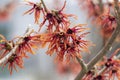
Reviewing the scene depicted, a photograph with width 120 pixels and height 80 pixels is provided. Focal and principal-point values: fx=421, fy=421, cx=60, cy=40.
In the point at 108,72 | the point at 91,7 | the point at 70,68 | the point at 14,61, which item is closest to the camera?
the point at 14,61

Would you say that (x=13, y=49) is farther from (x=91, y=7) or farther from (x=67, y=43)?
(x=91, y=7)

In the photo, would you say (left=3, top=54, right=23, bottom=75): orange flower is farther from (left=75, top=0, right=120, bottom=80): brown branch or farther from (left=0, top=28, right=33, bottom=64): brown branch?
(left=75, top=0, right=120, bottom=80): brown branch

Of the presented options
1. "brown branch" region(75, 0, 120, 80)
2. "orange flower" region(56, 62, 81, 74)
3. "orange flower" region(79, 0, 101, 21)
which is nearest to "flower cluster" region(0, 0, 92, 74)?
"brown branch" region(75, 0, 120, 80)

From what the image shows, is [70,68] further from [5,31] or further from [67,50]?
[5,31]

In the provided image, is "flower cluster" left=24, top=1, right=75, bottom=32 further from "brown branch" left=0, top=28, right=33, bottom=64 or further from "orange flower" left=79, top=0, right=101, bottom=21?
"orange flower" left=79, top=0, right=101, bottom=21

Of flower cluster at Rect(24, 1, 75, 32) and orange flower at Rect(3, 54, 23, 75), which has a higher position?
flower cluster at Rect(24, 1, 75, 32)

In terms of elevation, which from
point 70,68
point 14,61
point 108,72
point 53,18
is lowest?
point 70,68

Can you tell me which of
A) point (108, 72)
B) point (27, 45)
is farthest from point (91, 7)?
point (27, 45)

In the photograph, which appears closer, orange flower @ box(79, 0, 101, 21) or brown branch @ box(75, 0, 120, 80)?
brown branch @ box(75, 0, 120, 80)

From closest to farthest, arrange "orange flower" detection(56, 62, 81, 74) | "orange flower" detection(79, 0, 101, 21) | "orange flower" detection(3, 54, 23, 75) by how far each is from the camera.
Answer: "orange flower" detection(3, 54, 23, 75) < "orange flower" detection(79, 0, 101, 21) < "orange flower" detection(56, 62, 81, 74)

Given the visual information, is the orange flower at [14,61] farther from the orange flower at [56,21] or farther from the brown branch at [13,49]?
the orange flower at [56,21]

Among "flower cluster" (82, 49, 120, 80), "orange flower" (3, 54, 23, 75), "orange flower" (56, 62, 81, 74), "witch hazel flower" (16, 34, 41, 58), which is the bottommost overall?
"orange flower" (56, 62, 81, 74)

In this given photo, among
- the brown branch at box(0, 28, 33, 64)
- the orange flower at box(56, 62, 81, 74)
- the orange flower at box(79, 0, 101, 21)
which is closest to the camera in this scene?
the brown branch at box(0, 28, 33, 64)
